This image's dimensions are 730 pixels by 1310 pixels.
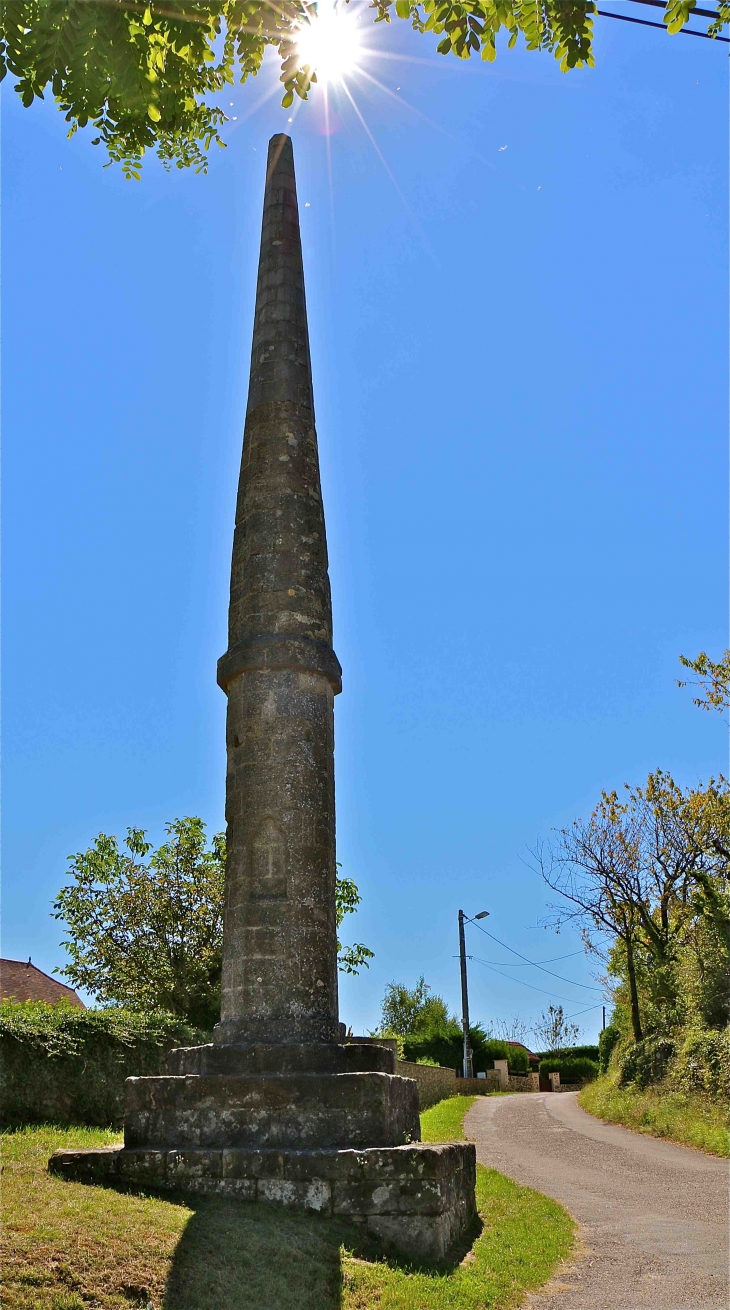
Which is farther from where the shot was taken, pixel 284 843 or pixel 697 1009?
pixel 697 1009

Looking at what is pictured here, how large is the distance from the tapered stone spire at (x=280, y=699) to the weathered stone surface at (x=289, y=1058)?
0.14 metres

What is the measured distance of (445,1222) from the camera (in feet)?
24.0

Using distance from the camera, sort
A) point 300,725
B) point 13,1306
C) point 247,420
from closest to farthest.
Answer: point 13,1306 → point 300,725 → point 247,420

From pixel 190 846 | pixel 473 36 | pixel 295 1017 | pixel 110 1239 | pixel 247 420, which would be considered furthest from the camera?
pixel 190 846

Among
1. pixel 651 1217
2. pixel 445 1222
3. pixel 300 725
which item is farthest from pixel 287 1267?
pixel 651 1217

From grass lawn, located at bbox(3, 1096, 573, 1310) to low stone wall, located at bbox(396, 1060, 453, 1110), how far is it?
58.8 ft

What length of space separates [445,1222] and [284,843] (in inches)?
121

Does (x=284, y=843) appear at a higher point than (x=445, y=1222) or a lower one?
higher

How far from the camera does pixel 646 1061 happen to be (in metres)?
23.8

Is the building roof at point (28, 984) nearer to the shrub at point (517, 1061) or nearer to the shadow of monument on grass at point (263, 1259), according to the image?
the shadow of monument on grass at point (263, 1259)

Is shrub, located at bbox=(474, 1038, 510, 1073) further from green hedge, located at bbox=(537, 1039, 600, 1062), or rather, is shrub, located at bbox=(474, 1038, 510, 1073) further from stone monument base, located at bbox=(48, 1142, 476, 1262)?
stone monument base, located at bbox=(48, 1142, 476, 1262)

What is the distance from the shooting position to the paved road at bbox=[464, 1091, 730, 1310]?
7.30 metres

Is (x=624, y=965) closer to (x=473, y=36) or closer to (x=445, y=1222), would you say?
(x=445, y=1222)

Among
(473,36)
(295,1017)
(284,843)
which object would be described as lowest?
(295,1017)
